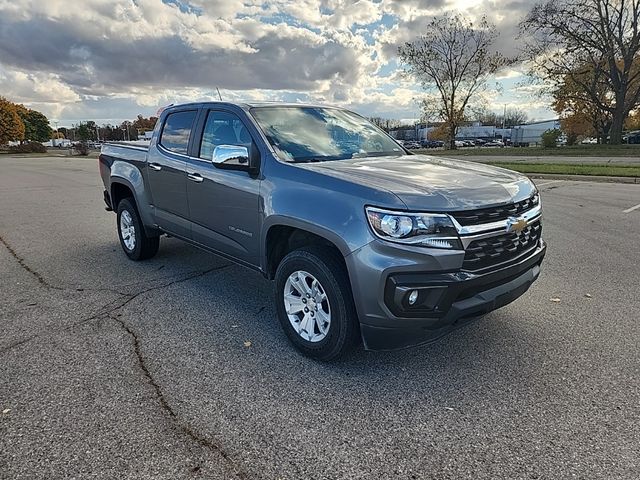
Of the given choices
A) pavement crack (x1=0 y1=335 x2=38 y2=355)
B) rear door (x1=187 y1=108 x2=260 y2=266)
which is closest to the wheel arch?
rear door (x1=187 y1=108 x2=260 y2=266)

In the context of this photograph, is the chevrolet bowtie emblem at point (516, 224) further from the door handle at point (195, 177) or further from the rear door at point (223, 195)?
the door handle at point (195, 177)

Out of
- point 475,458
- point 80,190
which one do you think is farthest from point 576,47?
point 475,458

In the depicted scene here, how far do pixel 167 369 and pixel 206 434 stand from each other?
0.84 meters

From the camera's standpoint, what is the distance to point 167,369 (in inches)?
128

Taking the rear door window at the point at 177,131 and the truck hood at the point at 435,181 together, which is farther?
the rear door window at the point at 177,131

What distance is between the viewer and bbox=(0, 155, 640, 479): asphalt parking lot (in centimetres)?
235

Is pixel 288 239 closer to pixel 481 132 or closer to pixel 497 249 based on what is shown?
pixel 497 249

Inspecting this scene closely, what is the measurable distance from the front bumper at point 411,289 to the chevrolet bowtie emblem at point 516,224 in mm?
296

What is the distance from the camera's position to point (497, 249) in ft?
9.87

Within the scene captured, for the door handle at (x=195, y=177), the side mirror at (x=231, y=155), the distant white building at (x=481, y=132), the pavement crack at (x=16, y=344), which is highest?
the distant white building at (x=481, y=132)

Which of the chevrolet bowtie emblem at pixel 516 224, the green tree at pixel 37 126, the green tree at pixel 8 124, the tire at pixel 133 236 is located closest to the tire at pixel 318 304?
the chevrolet bowtie emblem at pixel 516 224

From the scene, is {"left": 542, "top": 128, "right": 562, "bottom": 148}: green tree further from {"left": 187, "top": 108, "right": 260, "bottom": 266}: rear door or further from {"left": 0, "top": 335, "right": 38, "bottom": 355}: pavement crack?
{"left": 0, "top": 335, "right": 38, "bottom": 355}: pavement crack

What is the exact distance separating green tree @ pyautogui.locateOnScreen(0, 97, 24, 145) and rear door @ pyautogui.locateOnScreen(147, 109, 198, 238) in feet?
242

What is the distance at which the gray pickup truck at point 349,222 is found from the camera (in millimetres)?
2783
